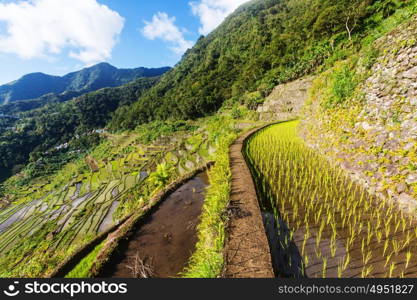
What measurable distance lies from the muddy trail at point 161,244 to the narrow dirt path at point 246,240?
4.73 feet

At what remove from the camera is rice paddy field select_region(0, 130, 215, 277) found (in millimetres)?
24703

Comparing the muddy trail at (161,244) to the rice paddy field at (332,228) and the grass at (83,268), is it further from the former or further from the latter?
the rice paddy field at (332,228)

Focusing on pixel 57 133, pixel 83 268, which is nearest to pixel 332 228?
pixel 83 268

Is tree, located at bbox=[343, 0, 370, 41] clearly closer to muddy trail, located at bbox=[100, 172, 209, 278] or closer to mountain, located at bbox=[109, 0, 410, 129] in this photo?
mountain, located at bbox=[109, 0, 410, 129]

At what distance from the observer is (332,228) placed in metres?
4.86

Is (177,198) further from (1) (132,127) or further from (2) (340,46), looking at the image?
(1) (132,127)

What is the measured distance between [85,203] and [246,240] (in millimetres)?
40152

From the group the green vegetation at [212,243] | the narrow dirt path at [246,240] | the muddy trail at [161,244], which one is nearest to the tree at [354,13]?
the narrow dirt path at [246,240]

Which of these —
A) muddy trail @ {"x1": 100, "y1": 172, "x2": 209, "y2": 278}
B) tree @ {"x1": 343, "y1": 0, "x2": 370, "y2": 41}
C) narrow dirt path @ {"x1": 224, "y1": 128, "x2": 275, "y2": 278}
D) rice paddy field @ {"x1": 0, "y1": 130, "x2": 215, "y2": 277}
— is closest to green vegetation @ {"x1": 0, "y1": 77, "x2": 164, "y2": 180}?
rice paddy field @ {"x1": 0, "y1": 130, "x2": 215, "y2": 277}

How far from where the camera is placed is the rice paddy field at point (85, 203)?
81.0 ft

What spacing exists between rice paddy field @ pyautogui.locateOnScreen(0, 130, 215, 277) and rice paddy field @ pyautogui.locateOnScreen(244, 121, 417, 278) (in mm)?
9249

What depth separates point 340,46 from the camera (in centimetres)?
3219

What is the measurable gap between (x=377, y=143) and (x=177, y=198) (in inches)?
317

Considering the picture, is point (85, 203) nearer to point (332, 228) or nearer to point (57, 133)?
point (332, 228)
